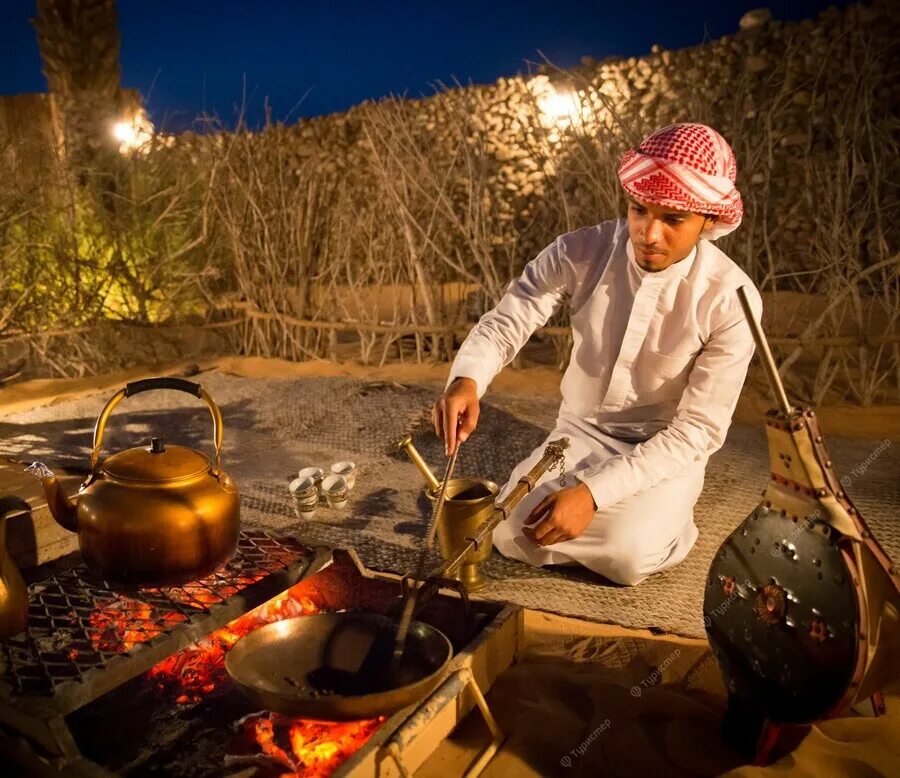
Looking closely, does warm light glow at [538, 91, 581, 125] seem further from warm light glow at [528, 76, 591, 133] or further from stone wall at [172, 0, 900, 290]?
stone wall at [172, 0, 900, 290]

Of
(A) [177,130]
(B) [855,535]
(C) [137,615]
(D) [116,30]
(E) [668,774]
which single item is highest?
(D) [116,30]

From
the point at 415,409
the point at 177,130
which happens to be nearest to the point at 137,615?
the point at 415,409

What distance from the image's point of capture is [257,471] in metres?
4.28

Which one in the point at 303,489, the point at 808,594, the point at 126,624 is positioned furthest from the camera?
the point at 303,489

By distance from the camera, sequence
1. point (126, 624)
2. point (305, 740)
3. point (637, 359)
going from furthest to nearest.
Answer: point (637, 359) → point (126, 624) → point (305, 740)

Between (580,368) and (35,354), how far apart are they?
7.12 metres

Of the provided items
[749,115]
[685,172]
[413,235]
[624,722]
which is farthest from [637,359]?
[749,115]

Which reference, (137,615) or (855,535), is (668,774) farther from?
(137,615)

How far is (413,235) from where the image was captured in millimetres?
6359

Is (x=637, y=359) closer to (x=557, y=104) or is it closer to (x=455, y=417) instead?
(x=455, y=417)

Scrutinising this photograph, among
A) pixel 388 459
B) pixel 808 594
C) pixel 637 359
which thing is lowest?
pixel 388 459

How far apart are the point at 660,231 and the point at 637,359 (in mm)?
594

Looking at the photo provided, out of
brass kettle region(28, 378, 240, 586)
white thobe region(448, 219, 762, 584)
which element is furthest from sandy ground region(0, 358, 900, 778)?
brass kettle region(28, 378, 240, 586)

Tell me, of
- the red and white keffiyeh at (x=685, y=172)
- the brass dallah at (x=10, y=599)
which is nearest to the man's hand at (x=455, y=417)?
the red and white keffiyeh at (x=685, y=172)
